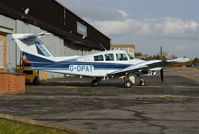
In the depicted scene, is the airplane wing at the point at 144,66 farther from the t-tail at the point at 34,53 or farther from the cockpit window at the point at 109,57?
the t-tail at the point at 34,53

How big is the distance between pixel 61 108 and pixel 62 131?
166 inches

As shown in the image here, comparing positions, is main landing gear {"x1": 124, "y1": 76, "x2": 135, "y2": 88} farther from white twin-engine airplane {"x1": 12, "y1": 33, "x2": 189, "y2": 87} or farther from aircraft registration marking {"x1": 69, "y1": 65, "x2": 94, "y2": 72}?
aircraft registration marking {"x1": 69, "y1": 65, "x2": 94, "y2": 72}

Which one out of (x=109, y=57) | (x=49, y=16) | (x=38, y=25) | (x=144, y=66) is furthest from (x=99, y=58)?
(x=49, y=16)

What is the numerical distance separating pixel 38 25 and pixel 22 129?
2667cm

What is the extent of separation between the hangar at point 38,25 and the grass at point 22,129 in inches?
695

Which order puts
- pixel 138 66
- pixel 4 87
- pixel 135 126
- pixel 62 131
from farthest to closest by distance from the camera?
pixel 138 66, pixel 4 87, pixel 135 126, pixel 62 131

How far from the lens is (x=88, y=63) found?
20.0m

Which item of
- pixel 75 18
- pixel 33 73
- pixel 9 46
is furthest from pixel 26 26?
pixel 75 18

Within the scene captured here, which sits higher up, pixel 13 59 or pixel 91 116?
pixel 13 59

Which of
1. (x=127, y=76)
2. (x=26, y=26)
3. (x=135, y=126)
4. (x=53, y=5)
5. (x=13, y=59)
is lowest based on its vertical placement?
(x=135, y=126)

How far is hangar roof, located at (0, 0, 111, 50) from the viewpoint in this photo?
84.6 ft

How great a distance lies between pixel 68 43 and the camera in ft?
160

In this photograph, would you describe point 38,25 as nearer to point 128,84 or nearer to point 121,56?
point 121,56

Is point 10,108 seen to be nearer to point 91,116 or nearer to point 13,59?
point 91,116
